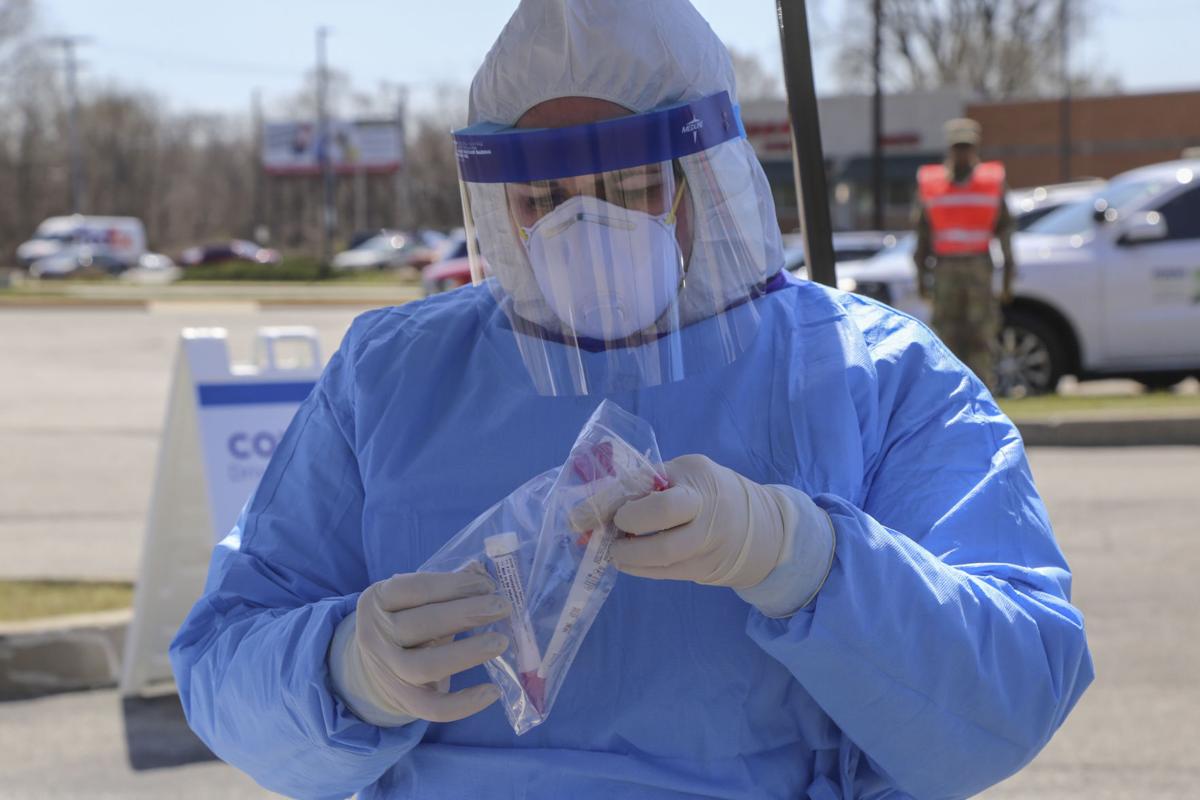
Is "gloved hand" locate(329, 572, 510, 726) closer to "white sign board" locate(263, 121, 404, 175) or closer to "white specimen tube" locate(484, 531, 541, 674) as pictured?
"white specimen tube" locate(484, 531, 541, 674)

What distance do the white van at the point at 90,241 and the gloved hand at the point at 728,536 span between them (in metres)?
59.3

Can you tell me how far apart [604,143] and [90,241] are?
6154 centimetres

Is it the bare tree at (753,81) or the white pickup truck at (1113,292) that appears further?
the white pickup truck at (1113,292)

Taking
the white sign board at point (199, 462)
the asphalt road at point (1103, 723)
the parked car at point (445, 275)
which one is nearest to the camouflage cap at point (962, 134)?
the asphalt road at point (1103, 723)

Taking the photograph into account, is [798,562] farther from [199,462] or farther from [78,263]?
[78,263]

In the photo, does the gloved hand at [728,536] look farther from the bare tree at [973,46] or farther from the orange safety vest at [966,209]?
the bare tree at [973,46]

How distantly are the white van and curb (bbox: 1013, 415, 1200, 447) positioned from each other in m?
52.5

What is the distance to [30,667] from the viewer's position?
17.6ft

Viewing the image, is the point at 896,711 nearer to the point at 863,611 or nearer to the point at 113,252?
the point at 863,611

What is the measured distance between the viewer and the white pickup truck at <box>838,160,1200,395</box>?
11078 millimetres

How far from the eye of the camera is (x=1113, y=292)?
11.1m

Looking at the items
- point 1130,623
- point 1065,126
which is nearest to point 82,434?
point 1130,623

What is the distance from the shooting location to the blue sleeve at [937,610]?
151 cm

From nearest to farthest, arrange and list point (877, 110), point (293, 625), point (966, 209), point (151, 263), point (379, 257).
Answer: point (293, 625)
point (966, 209)
point (877, 110)
point (379, 257)
point (151, 263)
